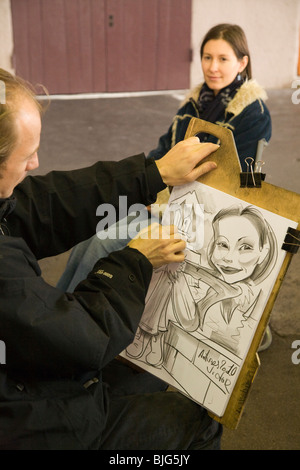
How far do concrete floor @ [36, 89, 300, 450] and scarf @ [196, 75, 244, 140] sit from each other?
3.15 ft

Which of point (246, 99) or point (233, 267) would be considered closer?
point (233, 267)

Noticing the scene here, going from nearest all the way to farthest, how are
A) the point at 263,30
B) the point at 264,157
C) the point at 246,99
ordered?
1. the point at 246,99
2. the point at 264,157
3. the point at 263,30

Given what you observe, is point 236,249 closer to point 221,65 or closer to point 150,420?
point 150,420

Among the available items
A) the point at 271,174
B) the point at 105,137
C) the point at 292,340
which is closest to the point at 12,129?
the point at 292,340

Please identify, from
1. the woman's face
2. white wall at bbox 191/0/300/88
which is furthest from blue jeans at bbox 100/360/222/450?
white wall at bbox 191/0/300/88

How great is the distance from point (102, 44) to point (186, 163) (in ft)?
17.2

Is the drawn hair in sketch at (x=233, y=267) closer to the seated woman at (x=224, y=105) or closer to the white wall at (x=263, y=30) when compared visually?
the seated woman at (x=224, y=105)

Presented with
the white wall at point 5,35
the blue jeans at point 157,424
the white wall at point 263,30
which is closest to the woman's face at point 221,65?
the blue jeans at point 157,424

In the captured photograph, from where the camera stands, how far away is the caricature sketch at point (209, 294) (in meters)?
1.30

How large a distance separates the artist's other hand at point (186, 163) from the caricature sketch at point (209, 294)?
0.03 meters

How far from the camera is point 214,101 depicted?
A: 2.36 metres

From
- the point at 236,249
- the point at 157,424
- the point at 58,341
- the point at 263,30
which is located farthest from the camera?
the point at 263,30

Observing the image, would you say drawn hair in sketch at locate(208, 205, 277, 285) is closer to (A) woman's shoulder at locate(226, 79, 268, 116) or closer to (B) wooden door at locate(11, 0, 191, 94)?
(A) woman's shoulder at locate(226, 79, 268, 116)
